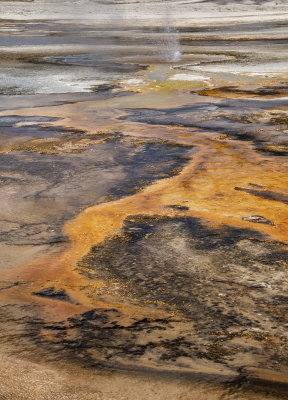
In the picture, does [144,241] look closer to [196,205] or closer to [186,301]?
[196,205]

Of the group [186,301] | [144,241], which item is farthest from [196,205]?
[186,301]

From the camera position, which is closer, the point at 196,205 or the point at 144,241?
the point at 144,241

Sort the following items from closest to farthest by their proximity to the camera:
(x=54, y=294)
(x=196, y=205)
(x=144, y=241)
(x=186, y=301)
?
(x=186, y=301), (x=54, y=294), (x=144, y=241), (x=196, y=205)

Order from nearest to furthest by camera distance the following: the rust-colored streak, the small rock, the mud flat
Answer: the mud flat < the small rock < the rust-colored streak

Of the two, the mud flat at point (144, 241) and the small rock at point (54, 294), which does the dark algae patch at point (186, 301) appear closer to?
the mud flat at point (144, 241)

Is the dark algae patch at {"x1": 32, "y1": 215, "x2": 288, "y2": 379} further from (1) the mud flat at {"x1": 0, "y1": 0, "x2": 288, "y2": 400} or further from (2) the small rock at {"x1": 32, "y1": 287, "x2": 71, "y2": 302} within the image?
(2) the small rock at {"x1": 32, "y1": 287, "x2": 71, "y2": 302}

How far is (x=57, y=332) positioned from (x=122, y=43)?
53.8 ft

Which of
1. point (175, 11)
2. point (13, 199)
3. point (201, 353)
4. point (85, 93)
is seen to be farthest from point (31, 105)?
point (175, 11)

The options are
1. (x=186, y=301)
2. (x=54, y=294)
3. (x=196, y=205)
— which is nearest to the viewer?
(x=186, y=301)

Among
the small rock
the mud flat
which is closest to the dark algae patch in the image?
the mud flat

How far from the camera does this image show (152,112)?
27.6 feet

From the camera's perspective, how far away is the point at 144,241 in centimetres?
413

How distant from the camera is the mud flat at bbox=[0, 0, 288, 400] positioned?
2758 mm

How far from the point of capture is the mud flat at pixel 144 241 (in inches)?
109
